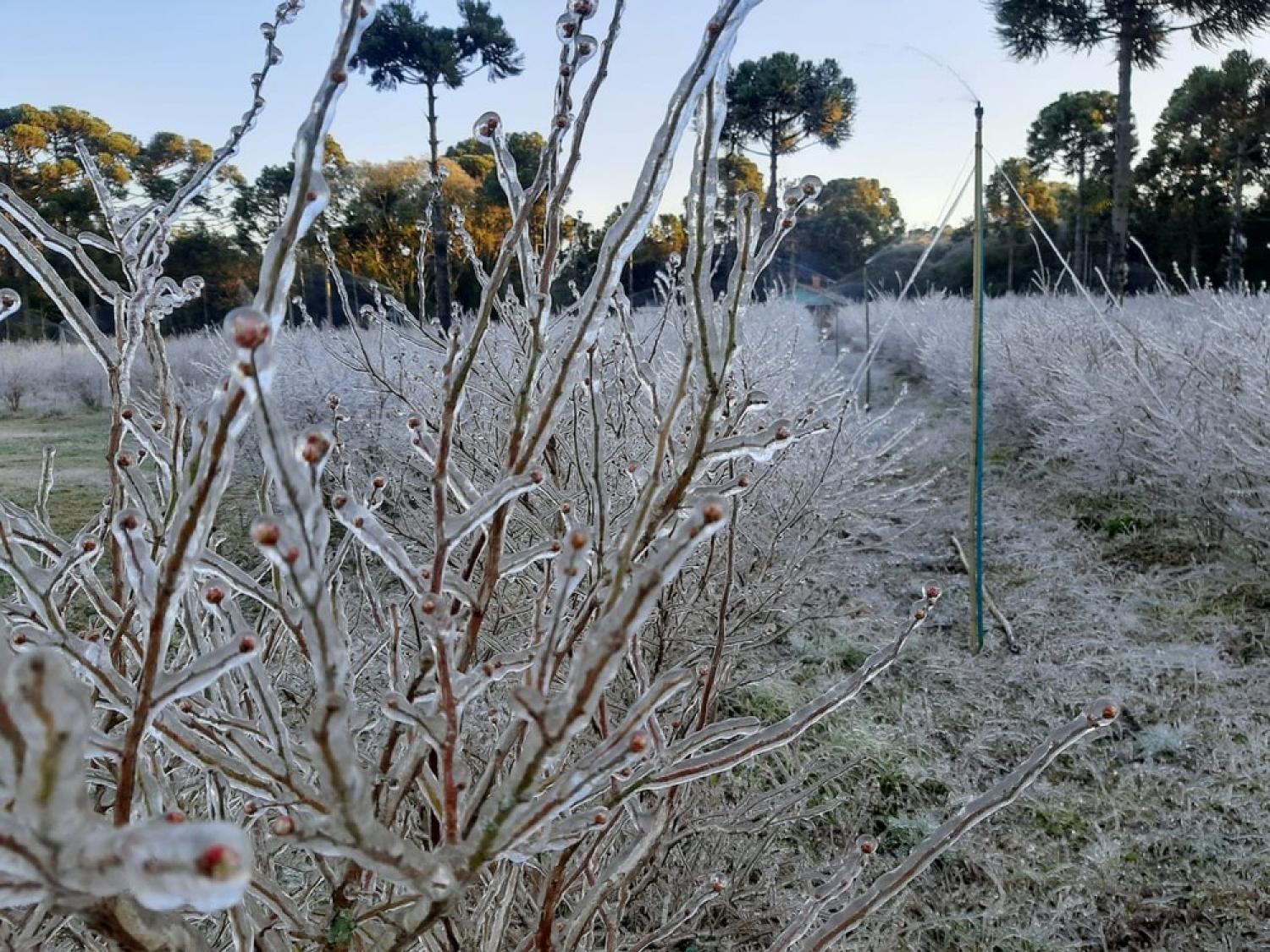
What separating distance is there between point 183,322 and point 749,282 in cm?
1573

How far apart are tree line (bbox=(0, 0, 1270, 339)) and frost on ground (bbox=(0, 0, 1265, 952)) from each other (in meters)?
2.54

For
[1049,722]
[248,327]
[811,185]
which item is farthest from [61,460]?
[248,327]

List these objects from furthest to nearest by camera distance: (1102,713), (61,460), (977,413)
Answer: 1. (61,460)
2. (977,413)
3. (1102,713)

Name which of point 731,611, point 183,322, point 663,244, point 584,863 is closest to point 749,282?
point 584,863

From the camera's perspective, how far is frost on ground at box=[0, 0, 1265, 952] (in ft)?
1.31

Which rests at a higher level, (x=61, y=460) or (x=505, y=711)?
(x=505, y=711)

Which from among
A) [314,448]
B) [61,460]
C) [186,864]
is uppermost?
[314,448]

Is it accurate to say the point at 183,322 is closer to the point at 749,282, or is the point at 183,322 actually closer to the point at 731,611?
the point at 731,611

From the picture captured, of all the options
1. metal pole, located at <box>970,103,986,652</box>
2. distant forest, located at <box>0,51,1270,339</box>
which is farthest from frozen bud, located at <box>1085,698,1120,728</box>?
distant forest, located at <box>0,51,1270,339</box>

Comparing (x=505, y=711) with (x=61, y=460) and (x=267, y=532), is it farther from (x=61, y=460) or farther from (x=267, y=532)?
(x=61, y=460)

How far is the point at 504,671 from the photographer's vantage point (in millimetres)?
693

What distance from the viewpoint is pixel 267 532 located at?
0.37 metres

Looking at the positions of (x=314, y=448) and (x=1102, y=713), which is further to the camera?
(x=1102, y=713)

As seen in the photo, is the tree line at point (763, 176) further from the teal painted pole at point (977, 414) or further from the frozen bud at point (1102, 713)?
the frozen bud at point (1102, 713)
